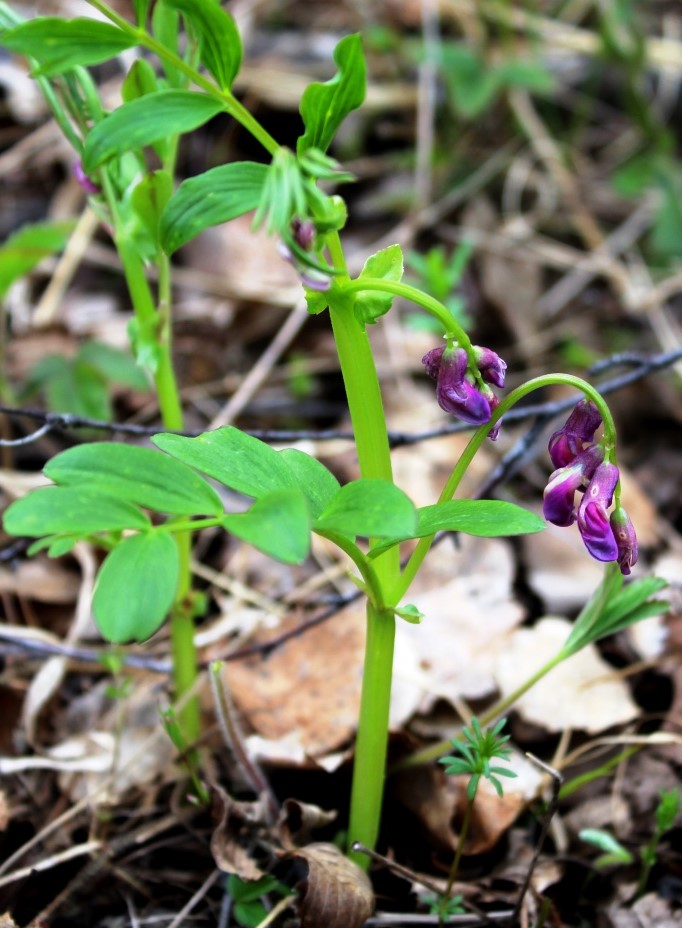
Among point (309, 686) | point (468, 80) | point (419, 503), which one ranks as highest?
point (468, 80)

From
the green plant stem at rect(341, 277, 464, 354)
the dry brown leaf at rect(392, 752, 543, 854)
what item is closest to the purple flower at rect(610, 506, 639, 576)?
the green plant stem at rect(341, 277, 464, 354)

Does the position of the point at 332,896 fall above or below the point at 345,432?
below

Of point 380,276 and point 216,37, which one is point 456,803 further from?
point 216,37

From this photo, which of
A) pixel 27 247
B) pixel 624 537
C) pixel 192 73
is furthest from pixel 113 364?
pixel 624 537

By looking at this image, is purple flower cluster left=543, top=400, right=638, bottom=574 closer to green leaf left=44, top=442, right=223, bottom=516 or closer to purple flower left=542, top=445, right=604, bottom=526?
purple flower left=542, top=445, right=604, bottom=526

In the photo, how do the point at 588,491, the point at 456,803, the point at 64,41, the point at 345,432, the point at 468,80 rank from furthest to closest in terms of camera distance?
1. the point at 468,80
2. the point at 345,432
3. the point at 456,803
4. the point at 588,491
5. the point at 64,41

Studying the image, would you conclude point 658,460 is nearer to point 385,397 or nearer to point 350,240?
point 385,397
